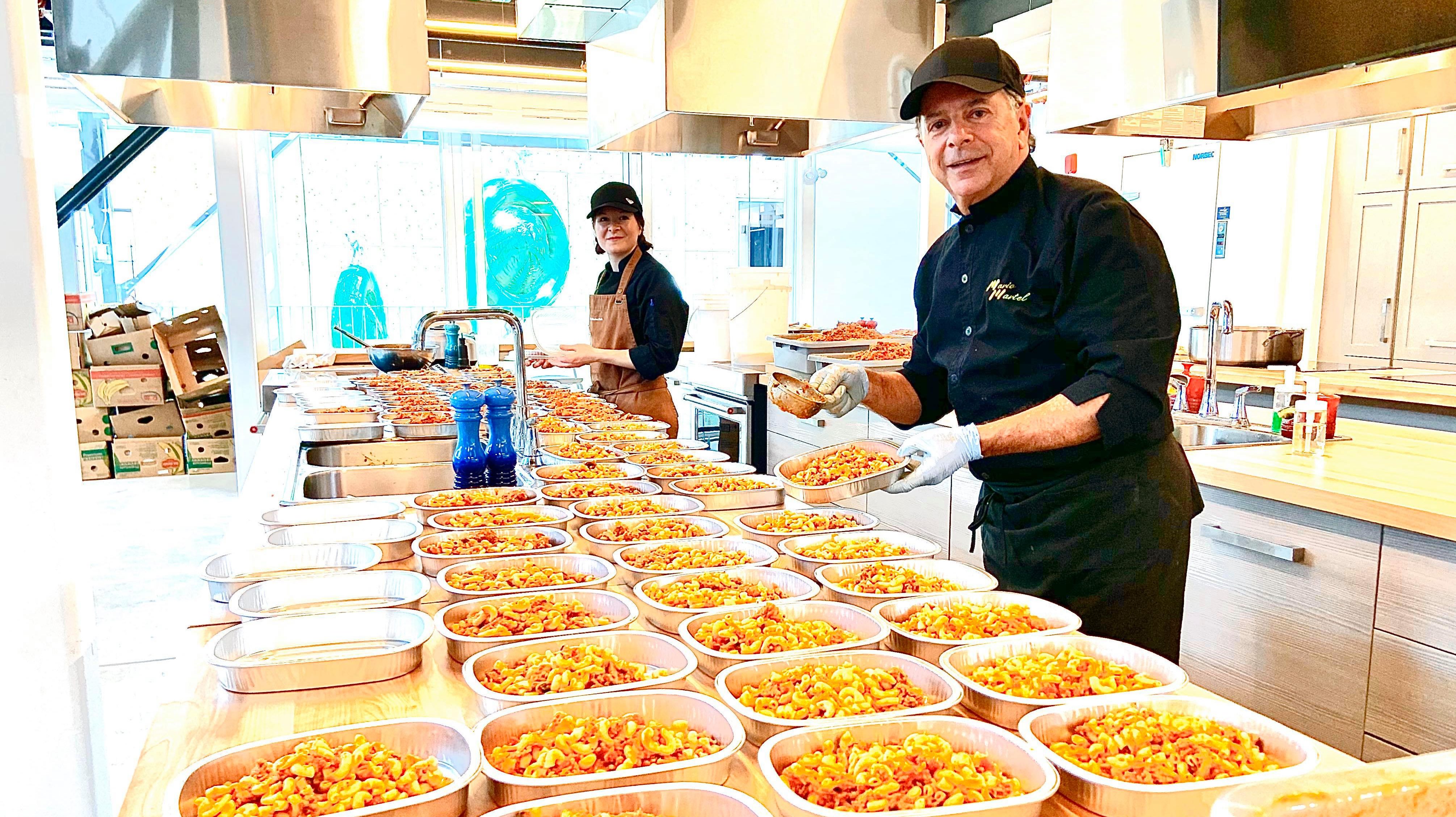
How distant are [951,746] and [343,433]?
2537 mm

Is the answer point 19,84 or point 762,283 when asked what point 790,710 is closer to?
point 19,84

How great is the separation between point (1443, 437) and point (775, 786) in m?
2.95

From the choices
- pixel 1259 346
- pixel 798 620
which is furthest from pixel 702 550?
pixel 1259 346

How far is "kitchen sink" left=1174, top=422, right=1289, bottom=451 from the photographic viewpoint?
307cm

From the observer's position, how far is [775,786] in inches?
35.9

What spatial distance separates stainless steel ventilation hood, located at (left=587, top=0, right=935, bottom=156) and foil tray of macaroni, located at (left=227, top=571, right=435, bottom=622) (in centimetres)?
132

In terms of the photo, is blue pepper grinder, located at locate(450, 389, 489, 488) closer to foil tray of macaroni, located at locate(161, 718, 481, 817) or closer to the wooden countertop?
foil tray of macaroni, located at locate(161, 718, 481, 817)

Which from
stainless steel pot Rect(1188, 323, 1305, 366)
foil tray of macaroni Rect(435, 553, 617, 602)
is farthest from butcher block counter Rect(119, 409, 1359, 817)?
stainless steel pot Rect(1188, 323, 1305, 366)

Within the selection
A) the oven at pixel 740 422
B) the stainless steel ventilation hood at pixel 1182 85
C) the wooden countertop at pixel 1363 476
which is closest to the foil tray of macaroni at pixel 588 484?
the wooden countertop at pixel 1363 476

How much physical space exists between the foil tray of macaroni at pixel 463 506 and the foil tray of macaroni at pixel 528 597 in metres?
0.53

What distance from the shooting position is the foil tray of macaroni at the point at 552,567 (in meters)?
1.54

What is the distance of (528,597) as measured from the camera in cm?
148

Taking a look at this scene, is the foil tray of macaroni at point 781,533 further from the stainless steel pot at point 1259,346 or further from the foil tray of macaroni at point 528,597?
the stainless steel pot at point 1259,346

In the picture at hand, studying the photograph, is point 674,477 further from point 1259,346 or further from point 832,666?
point 1259,346
